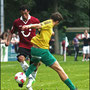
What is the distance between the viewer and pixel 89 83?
551 inches

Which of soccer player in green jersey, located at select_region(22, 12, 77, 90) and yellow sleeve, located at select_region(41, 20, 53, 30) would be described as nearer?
yellow sleeve, located at select_region(41, 20, 53, 30)

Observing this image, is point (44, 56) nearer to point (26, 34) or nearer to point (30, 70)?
point (30, 70)

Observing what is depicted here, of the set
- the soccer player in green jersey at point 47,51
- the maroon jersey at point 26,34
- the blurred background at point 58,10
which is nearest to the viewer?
the soccer player in green jersey at point 47,51

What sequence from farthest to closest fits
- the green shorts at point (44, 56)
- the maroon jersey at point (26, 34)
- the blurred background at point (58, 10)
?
the blurred background at point (58, 10) → the maroon jersey at point (26, 34) → the green shorts at point (44, 56)

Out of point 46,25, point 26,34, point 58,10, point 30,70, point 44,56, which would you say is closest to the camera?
point 46,25

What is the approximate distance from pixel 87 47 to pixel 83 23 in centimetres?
1584

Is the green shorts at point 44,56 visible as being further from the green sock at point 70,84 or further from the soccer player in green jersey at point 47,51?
the green sock at point 70,84

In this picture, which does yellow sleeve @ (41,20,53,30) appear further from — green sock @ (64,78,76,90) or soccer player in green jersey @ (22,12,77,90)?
green sock @ (64,78,76,90)

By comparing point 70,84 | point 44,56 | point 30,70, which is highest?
point 44,56

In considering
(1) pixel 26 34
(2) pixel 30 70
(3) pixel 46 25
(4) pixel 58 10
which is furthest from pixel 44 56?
(4) pixel 58 10

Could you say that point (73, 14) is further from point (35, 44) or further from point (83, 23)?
point (35, 44)

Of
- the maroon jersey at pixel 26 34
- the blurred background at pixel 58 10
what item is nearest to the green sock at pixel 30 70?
the maroon jersey at pixel 26 34

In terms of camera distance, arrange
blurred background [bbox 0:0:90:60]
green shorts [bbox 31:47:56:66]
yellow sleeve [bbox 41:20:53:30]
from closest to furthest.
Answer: yellow sleeve [bbox 41:20:53:30] < green shorts [bbox 31:47:56:66] < blurred background [bbox 0:0:90:60]

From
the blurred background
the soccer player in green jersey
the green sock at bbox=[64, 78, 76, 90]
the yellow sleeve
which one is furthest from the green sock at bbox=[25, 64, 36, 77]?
the blurred background
